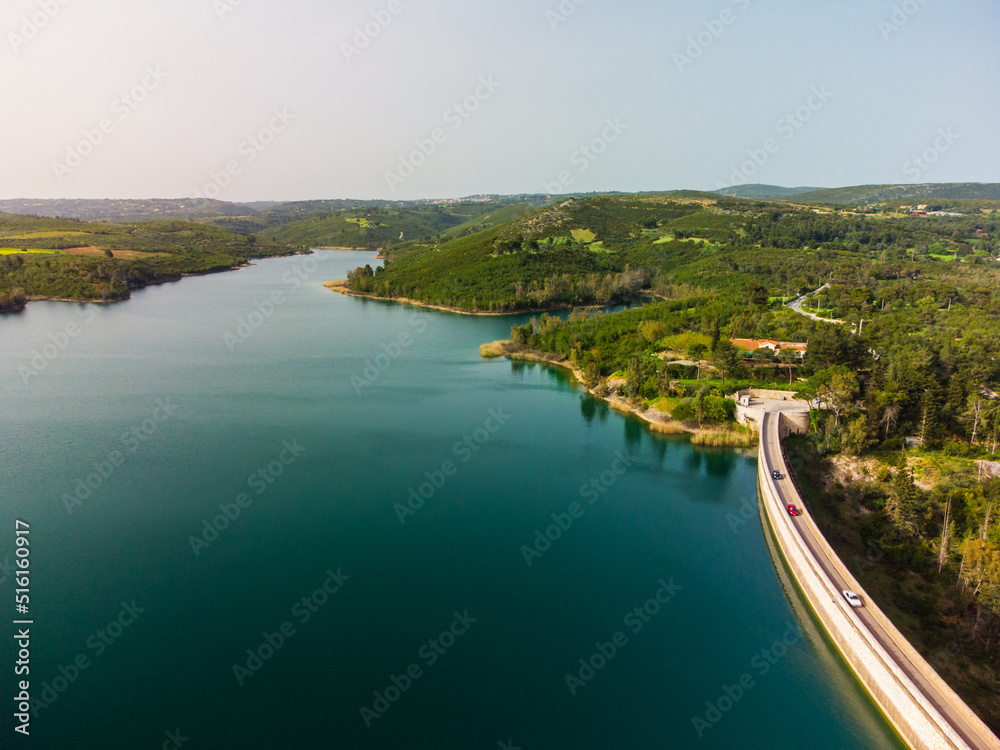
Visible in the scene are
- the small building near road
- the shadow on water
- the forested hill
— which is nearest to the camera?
the shadow on water

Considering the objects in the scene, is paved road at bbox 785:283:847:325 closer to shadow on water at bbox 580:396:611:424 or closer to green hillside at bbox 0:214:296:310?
shadow on water at bbox 580:396:611:424

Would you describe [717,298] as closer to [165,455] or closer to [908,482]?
[908,482]

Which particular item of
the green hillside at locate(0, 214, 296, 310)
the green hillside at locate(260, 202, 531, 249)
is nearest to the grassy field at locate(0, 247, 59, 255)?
the green hillside at locate(0, 214, 296, 310)

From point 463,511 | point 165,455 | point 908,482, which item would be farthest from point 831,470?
point 165,455

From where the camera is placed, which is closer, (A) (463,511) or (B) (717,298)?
(A) (463,511)

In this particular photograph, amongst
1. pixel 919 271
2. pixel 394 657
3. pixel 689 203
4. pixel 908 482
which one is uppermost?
pixel 689 203

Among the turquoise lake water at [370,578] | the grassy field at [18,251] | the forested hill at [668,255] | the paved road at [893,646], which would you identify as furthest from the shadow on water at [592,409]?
the grassy field at [18,251]

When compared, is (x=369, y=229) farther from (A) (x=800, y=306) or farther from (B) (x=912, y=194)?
(B) (x=912, y=194)

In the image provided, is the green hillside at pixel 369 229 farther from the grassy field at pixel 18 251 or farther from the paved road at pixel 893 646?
the paved road at pixel 893 646

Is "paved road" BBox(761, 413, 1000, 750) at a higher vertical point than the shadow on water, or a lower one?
higher
